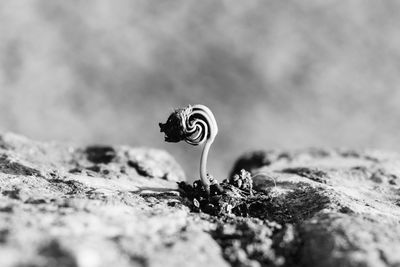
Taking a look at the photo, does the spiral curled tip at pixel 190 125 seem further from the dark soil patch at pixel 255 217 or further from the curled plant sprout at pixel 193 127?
the dark soil patch at pixel 255 217

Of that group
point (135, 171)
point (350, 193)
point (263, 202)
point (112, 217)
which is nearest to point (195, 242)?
point (112, 217)

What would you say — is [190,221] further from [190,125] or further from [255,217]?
[190,125]

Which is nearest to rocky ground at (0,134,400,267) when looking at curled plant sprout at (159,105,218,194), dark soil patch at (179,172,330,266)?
dark soil patch at (179,172,330,266)

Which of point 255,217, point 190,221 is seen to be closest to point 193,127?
point 255,217

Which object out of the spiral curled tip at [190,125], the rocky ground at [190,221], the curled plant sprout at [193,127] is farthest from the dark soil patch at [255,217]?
the spiral curled tip at [190,125]

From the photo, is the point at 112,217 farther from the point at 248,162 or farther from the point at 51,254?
the point at 248,162

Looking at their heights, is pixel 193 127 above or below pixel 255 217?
above
